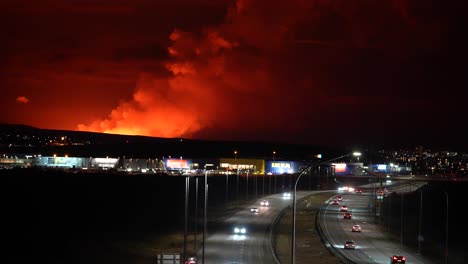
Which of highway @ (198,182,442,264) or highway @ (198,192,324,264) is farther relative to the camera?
highway @ (198,182,442,264)

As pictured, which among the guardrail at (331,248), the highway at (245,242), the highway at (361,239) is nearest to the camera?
the highway at (245,242)

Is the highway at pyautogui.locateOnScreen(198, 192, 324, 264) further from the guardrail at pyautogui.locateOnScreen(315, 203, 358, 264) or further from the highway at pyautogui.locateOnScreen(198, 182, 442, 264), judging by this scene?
the guardrail at pyautogui.locateOnScreen(315, 203, 358, 264)

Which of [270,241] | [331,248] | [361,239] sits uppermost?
[270,241]

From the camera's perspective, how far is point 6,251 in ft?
275

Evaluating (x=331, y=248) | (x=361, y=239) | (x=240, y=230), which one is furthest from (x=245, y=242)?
(x=361, y=239)

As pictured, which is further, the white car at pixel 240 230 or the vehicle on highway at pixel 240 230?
the vehicle on highway at pixel 240 230

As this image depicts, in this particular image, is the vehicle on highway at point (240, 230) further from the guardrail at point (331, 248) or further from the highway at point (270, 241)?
the guardrail at point (331, 248)

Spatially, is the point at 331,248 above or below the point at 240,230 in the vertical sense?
below

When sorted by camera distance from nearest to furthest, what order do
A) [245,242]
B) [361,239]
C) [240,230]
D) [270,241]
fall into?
[245,242], [270,241], [361,239], [240,230]

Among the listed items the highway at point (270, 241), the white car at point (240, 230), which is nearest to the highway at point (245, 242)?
the highway at point (270, 241)

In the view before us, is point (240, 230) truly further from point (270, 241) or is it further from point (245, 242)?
point (245, 242)

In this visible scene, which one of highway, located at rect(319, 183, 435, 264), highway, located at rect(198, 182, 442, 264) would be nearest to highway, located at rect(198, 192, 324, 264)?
highway, located at rect(198, 182, 442, 264)

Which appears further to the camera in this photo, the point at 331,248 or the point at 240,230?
the point at 240,230

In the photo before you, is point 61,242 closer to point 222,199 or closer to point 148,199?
point 148,199
